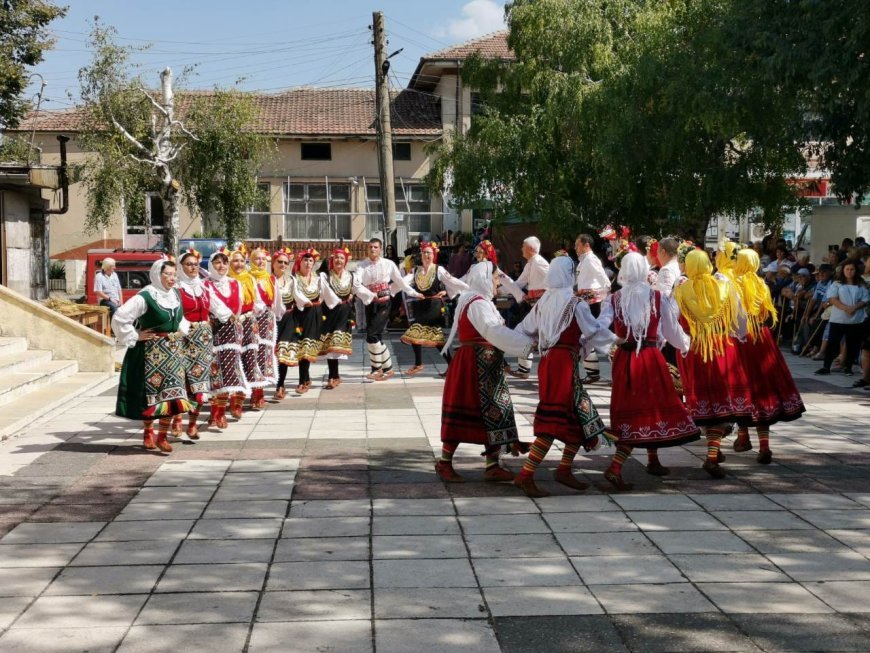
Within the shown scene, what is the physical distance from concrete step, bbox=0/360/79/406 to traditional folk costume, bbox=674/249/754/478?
24.8 ft

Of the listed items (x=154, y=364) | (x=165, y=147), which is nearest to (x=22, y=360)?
(x=154, y=364)

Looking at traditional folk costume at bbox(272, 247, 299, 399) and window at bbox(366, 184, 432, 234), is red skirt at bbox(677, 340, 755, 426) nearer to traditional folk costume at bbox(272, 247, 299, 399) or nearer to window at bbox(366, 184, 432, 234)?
traditional folk costume at bbox(272, 247, 299, 399)

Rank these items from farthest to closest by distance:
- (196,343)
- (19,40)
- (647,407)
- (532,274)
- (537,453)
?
(19,40) < (532,274) < (196,343) < (647,407) < (537,453)

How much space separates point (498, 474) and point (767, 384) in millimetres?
2340

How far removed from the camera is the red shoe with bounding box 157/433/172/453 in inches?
367

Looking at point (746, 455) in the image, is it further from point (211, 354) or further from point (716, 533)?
point (211, 354)

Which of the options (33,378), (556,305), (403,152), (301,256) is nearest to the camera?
(556,305)

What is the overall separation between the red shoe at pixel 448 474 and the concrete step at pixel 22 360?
7255 millimetres

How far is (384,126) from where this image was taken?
80.1ft

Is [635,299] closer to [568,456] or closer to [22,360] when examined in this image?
[568,456]

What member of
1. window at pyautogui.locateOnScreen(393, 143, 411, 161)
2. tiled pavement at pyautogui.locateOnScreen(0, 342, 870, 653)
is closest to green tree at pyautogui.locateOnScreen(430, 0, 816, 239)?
tiled pavement at pyautogui.locateOnScreen(0, 342, 870, 653)

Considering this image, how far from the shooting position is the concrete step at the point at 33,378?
12.2m

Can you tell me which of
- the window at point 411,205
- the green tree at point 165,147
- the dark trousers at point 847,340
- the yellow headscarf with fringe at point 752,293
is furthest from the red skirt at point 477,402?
the window at point 411,205

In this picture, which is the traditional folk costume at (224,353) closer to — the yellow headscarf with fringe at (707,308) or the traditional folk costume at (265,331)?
the traditional folk costume at (265,331)
